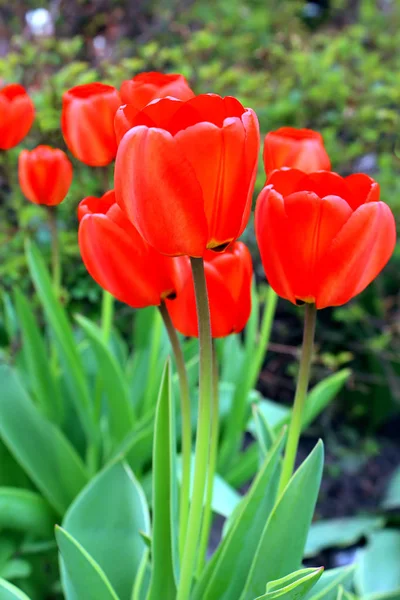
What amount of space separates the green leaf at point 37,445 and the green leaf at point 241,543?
0.45m

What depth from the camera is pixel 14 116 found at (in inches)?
34.2

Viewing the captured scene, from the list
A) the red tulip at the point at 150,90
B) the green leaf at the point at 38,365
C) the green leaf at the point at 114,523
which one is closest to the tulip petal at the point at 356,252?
the red tulip at the point at 150,90

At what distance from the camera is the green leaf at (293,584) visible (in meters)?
0.51

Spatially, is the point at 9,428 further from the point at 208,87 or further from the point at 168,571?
the point at 208,87

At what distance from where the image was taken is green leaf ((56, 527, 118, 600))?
0.66 meters

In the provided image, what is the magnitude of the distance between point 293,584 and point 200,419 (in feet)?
0.52

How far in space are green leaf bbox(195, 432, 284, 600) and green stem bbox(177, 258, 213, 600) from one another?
106 millimetres

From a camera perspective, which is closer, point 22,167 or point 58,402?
point 22,167

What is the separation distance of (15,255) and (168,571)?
112 cm

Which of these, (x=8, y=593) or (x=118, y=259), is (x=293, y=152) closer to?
(x=118, y=259)

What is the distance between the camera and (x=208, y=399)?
54 centimetres

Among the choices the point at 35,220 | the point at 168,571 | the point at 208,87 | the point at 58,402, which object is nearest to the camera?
the point at 168,571

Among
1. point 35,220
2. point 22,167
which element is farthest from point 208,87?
point 22,167

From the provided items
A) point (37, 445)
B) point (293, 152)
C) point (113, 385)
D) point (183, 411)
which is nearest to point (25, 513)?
point (37, 445)
